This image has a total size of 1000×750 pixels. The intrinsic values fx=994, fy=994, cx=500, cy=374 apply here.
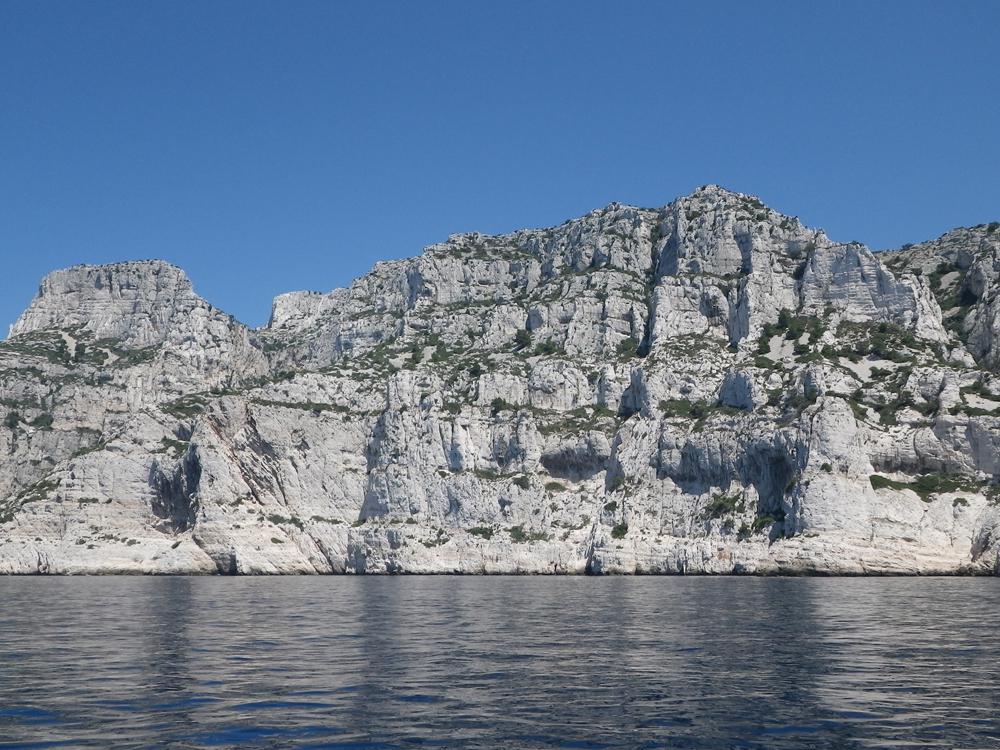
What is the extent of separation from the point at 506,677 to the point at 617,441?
107803 millimetres

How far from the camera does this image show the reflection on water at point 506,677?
21141mm

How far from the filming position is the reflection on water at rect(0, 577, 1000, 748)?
21.1m

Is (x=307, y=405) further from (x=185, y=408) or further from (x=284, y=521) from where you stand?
(x=185, y=408)

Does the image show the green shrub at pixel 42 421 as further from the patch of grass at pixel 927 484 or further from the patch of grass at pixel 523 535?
the patch of grass at pixel 927 484

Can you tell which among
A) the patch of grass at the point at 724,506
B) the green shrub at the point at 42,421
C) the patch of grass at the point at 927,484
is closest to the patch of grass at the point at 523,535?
the patch of grass at the point at 724,506

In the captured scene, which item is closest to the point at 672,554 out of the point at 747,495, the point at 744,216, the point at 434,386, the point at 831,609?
the point at 747,495

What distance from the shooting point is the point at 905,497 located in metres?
106

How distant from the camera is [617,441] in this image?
446ft

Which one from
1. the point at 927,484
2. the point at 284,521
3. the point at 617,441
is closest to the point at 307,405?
the point at 284,521


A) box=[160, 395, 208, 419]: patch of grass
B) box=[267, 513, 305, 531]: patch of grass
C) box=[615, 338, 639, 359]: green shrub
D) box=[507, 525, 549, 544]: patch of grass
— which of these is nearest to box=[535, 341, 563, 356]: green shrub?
box=[615, 338, 639, 359]: green shrub

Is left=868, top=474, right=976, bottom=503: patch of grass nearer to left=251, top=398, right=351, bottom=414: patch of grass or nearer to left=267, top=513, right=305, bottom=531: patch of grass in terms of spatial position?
left=267, top=513, right=305, bottom=531: patch of grass

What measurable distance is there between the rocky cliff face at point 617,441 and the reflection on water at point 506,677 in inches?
2230

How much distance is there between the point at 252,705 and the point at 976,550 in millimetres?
93006

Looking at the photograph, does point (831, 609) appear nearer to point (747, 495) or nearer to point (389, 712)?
point (389, 712)
